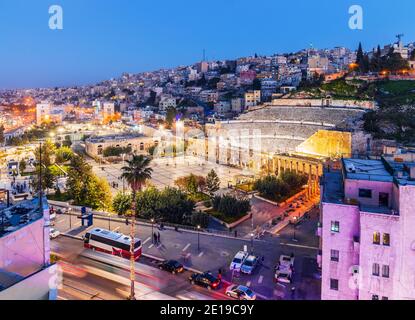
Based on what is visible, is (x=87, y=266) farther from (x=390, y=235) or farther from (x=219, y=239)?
(x=390, y=235)

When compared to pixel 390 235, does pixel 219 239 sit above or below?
below

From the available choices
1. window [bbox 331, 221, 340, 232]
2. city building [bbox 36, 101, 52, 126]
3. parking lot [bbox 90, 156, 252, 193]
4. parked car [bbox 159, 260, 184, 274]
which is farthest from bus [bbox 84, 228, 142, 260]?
city building [bbox 36, 101, 52, 126]

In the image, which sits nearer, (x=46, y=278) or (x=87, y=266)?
(x=46, y=278)

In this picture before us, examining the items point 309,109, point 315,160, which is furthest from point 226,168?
point 309,109

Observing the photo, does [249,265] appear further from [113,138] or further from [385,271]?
[113,138]

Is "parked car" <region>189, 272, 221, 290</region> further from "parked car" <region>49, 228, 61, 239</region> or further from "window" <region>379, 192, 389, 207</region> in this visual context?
"parked car" <region>49, 228, 61, 239</region>

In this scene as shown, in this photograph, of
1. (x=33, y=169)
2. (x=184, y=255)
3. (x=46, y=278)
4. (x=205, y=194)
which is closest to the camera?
(x=46, y=278)

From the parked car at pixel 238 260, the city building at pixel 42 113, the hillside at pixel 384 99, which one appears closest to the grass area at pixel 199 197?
the parked car at pixel 238 260
